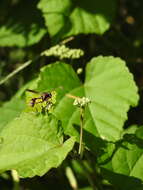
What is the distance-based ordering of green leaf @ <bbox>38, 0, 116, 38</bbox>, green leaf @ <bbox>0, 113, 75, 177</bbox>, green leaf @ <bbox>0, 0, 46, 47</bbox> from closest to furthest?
green leaf @ <bbox>0, 113, 75, 177</bbox>
green leaf @ <bbox>38, 0, 116, 38</bbox>
green leaf @ <bbox>0, 0, 46, 47</bbox>

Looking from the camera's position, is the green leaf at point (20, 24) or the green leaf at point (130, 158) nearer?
the green leaf at point (130, 158)

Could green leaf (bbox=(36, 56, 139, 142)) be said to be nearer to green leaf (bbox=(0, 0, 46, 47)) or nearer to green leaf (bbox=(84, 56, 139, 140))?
green leaf (bbox=(84, 56, 139, 140))

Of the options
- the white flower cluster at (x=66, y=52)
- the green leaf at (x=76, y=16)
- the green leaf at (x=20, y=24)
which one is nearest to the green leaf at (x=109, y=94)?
the white flower cluster at (x=66, y=52)

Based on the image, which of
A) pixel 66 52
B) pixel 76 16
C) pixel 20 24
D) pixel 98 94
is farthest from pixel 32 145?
pixel 20 24

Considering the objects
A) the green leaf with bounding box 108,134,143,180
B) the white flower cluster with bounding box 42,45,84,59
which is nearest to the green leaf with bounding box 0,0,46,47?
the white flower cluster with bounding box 42,45,84,59

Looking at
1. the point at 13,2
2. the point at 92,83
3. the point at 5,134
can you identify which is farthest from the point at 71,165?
the point at 13,2

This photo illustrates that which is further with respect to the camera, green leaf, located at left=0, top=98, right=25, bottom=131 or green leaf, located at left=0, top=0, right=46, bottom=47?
green leaf, located at left=0, top=0, right=46, bottom=47

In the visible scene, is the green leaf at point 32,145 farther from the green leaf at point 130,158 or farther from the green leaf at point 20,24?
the green leaf at point 20,24
